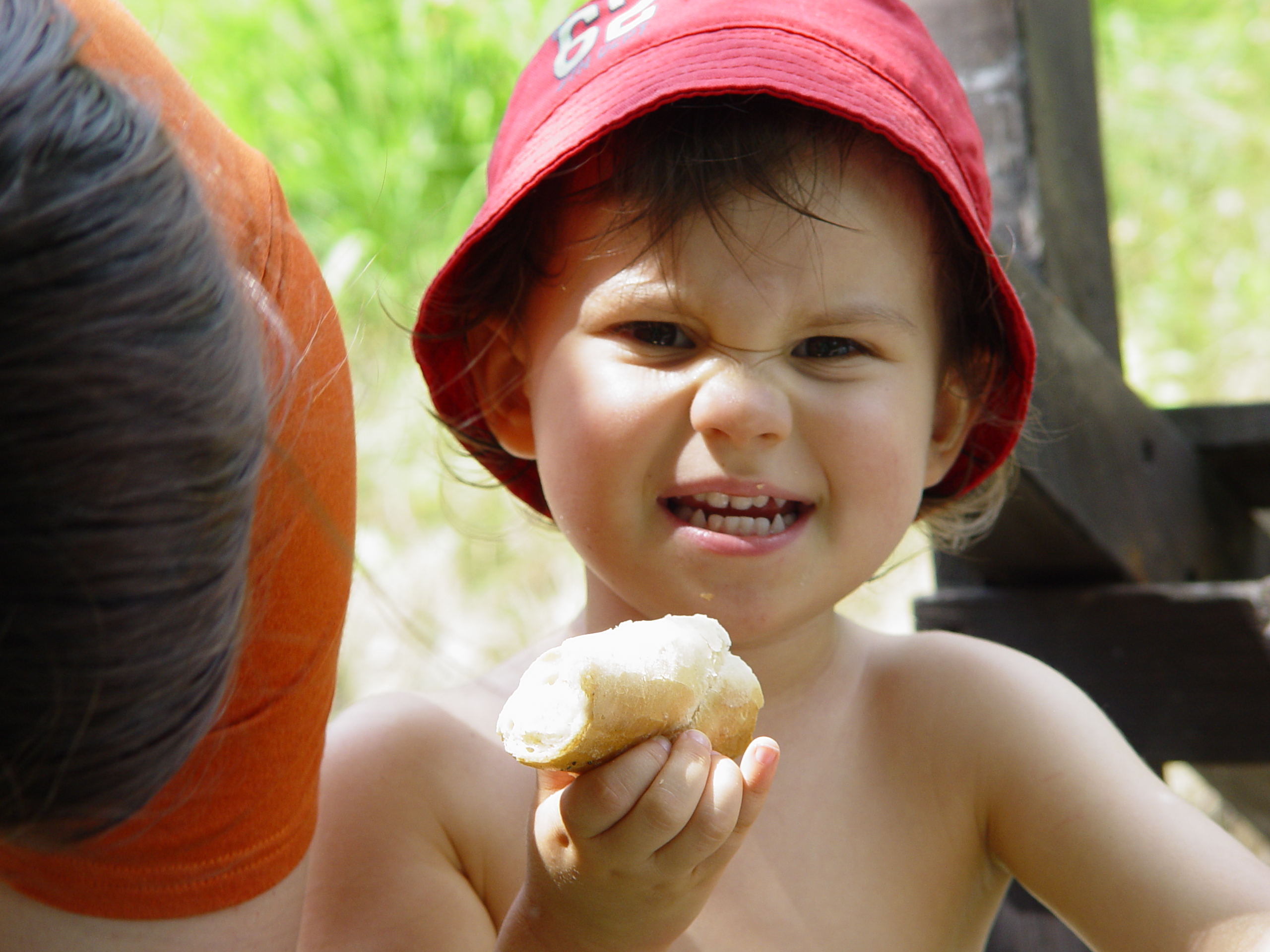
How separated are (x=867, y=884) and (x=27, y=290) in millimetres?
1141

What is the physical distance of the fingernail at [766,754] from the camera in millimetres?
1027

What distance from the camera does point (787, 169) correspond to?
133cm

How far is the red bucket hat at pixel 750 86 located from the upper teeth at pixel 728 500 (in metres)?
0.41

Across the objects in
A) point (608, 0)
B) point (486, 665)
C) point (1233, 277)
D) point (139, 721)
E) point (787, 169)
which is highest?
point (608, 0)

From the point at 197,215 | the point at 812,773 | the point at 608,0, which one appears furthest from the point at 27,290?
the point at 812,773

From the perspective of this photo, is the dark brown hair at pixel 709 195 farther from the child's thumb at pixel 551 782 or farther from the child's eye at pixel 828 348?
the child's thumb at pixel 551 782

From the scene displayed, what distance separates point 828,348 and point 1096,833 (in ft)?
2.09

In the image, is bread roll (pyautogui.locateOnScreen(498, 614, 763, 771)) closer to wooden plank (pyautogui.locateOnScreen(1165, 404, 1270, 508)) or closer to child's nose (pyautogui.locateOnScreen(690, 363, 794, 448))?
child's nose (pyautogui.locateOnScreen(690, 363, 794, 448))

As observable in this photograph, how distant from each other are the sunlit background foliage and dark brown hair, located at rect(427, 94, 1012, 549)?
3.70 ft

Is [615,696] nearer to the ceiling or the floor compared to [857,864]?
nearer to the ceiling

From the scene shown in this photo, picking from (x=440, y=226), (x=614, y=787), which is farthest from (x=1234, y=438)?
(x=440, y=226)

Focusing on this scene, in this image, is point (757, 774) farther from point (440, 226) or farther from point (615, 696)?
point (440, 226)

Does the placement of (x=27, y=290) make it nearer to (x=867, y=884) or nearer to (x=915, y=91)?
(x=915, y=91)

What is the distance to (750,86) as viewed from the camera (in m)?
1.27
